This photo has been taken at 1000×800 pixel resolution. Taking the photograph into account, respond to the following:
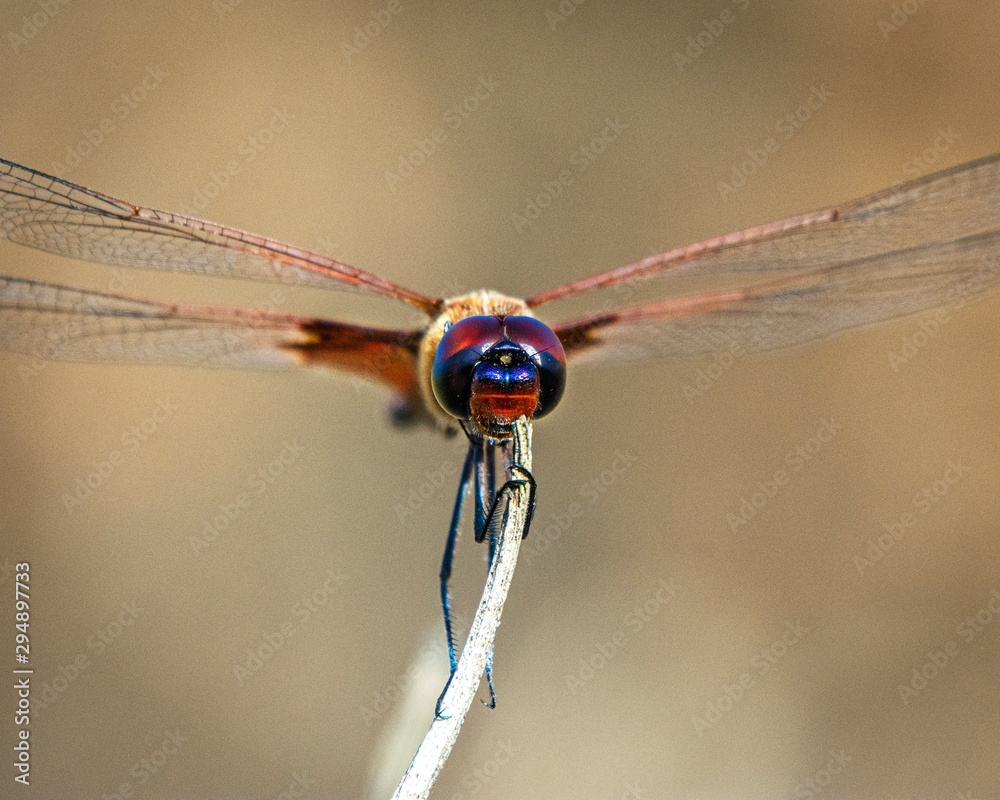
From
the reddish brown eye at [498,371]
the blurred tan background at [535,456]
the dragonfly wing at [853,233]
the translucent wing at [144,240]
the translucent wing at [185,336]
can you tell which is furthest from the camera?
the blurred tan background at [535,456]

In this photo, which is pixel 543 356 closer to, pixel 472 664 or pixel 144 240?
pixel 472 664

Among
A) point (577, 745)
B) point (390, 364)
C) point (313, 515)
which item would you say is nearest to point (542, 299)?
point (390, 364)

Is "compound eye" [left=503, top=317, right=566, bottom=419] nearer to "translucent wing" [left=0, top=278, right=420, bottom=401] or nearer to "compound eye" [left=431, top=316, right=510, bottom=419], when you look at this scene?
"compound eye" [left=431, top=316, right=510, bottom=419]

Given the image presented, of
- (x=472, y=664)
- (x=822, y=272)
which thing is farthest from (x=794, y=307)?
(x=472, y=664)

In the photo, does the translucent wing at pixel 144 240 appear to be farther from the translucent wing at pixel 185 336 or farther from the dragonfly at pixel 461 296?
the translucent wing at pixel 185 336

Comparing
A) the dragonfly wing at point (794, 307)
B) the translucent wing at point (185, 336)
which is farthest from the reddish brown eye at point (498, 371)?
the dragonfly wing at point (794, 307)

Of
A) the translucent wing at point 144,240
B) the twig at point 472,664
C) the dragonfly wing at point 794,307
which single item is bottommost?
the twig at point 472,664

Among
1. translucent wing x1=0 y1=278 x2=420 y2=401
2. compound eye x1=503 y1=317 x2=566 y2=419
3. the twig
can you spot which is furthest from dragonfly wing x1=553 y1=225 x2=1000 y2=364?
the twig
